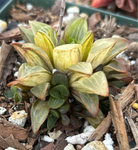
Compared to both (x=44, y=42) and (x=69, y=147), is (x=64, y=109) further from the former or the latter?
(x=44, y=42)

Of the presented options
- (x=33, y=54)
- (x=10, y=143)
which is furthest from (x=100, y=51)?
(x=10, y=143)

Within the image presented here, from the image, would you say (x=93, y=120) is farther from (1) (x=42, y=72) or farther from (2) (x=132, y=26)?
(2) (x=132, y=26)

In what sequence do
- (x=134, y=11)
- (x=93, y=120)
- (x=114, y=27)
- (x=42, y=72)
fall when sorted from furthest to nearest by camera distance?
(x=134, y=11), (x=114, y=27), (x=93, y=120), (x=42, y=72)

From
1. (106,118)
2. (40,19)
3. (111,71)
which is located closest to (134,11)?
(40,19)

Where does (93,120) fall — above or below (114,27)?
below

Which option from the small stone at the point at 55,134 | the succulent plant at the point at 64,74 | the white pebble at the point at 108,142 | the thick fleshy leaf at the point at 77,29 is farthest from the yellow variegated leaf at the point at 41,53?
the white pebble at the point at 108,142

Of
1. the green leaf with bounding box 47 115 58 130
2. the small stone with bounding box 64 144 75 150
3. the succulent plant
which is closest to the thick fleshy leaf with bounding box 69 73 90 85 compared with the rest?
the succulent plant
